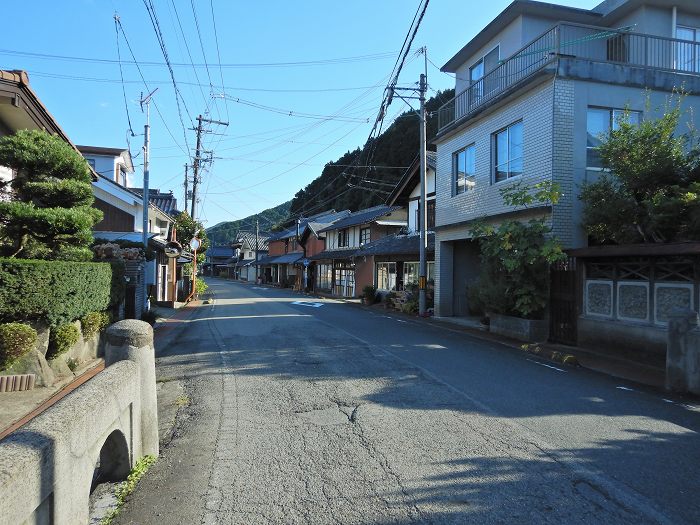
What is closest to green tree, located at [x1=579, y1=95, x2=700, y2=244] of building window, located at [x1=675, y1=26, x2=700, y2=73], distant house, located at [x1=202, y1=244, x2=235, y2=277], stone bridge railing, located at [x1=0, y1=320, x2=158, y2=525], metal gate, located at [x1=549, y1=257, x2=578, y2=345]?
metal gate, located at [x1=549, y1=257, x2=578, y2=345]

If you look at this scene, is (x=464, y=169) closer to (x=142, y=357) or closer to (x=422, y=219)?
(x=422, y=219)

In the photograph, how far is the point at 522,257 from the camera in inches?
467

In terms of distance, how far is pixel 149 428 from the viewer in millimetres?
4594

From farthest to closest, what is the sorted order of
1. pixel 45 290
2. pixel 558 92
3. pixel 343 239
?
pixel 343 239, pixel 558 92, pixel 45 290

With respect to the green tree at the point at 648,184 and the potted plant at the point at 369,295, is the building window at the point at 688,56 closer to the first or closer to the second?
the green tree at the point at 648,184

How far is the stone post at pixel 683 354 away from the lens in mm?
7309

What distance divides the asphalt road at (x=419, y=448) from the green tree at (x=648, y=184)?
3.65m

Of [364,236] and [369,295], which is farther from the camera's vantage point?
[364,236]

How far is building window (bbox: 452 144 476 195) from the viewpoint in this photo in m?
17.0

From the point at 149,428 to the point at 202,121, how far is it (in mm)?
30814

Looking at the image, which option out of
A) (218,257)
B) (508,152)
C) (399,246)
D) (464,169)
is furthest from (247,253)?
(508,152)

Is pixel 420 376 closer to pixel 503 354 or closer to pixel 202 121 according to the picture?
pixel 503 354

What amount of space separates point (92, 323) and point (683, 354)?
10219 mm

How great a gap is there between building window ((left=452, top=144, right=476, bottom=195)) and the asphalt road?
30.9ft
